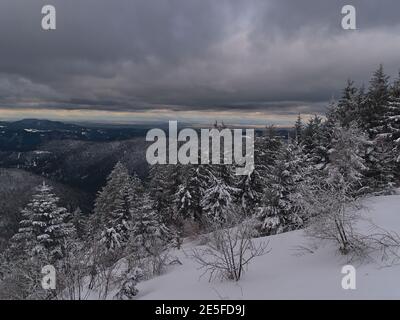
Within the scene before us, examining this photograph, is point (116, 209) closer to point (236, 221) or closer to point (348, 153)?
point (348, 153)

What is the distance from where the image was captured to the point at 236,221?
12297 millimetres

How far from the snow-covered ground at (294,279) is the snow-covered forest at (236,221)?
10cm

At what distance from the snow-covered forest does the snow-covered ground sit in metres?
0.10

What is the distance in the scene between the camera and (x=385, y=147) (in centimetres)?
3120

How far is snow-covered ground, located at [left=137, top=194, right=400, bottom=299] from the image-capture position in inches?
326

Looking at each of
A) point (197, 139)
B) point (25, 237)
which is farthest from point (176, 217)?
point (25, 237)

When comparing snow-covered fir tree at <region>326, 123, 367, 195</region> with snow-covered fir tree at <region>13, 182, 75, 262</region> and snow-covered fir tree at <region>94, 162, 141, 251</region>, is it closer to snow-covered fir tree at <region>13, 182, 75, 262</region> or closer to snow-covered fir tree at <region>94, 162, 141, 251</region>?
snow-covered fir tree at <region>94, 162, 141, 251</region>

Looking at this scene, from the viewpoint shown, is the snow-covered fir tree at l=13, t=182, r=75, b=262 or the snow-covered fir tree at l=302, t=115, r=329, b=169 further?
the snow-covered fir tree at l=302, t=115, r=329, b=169

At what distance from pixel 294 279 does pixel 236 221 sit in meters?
3.00

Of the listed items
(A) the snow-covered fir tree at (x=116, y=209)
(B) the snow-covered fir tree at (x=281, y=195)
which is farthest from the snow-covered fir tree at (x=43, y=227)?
(B) the snow-covered fir tree at (x=281, y=195)

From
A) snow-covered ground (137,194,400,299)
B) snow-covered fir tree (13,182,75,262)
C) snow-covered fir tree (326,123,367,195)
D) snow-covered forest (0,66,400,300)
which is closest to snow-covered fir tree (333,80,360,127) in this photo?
snow-covered forest (0,66,400,300)

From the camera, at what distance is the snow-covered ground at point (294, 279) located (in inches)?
326

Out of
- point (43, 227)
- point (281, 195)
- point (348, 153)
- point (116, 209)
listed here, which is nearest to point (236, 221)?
point (281, 195)

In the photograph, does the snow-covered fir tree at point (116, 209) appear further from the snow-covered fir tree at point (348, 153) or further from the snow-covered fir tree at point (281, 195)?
the snow-covered fir tree at point (348, 153)
